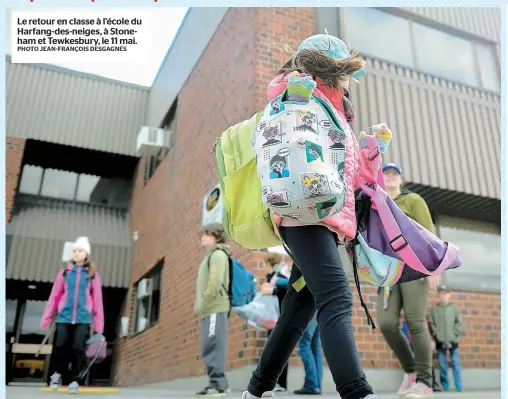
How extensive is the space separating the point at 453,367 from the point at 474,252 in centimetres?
177

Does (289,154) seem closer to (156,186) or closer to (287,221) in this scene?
(287,221)

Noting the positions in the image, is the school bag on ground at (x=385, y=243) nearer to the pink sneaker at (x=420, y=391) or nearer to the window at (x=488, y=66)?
the pink sneaker at (x=420, y=391)

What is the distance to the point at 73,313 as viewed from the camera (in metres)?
4.70

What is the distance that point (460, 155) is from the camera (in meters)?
6.66

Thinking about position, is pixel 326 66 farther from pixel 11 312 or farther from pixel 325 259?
pixel 11 312

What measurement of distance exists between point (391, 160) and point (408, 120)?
0.72 metres

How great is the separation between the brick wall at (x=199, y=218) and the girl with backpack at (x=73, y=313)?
4.79ft

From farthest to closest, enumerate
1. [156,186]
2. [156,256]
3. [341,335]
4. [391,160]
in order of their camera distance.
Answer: [156,186] < [156,256] < [391,160] < [341,335]

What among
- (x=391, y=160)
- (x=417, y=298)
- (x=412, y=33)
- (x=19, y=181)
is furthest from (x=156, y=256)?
(x=417, y=298)

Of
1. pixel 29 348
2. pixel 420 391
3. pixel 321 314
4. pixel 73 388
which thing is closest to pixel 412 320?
pixel 420 391

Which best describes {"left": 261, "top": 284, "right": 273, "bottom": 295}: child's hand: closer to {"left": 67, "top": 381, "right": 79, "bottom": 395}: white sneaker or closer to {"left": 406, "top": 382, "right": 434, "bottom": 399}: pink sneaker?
{"left": 406, "top": 382, "right": 434, "bottom": 399}: pink sneaker

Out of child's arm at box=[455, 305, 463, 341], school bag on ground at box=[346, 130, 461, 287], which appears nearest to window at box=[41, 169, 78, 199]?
child's arm at box=[455, 305, 463, 341]

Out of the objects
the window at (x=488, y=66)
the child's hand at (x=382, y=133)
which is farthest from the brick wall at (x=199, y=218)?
the window at (x=488, y=66)

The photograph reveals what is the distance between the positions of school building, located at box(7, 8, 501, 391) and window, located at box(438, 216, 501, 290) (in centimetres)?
2
